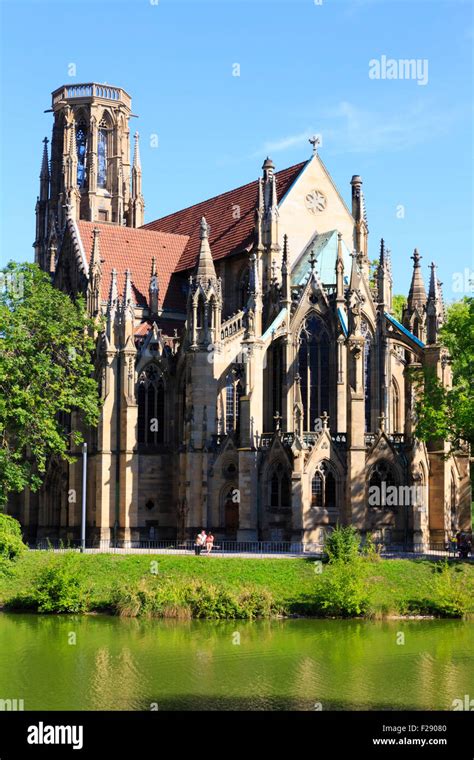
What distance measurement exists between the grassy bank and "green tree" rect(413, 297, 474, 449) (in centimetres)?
638

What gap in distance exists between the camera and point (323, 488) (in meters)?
59.7

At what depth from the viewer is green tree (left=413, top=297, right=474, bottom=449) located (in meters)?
53.3

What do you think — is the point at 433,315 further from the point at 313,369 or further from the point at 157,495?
the point at 157,495

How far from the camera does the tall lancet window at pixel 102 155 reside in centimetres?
9125

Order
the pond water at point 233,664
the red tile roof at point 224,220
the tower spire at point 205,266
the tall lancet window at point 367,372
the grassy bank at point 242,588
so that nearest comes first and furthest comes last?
the pond water at point 233,664
the grassy bank at point 242,588
the tall lancet window at point 367,372
the tower spire at point 205,266
the red tile roof at point 224,220

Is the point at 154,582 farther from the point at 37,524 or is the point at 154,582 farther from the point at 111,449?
the point at 37,524

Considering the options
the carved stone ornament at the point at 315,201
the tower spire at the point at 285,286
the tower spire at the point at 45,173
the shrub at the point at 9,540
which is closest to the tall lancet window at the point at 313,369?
the tower spire at the point at 285,286

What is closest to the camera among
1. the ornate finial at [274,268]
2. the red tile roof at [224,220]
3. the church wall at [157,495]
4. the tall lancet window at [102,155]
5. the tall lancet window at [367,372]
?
the tall lancet window at [367,372]

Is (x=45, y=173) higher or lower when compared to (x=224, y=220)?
higher

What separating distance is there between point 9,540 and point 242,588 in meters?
11.5

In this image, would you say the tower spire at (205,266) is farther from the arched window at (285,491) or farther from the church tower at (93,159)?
the church tower at (93,159)

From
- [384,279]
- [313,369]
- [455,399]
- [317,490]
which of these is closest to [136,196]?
[384,279]

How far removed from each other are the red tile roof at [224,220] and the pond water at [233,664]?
103 ft

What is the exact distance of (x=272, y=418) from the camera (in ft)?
210
